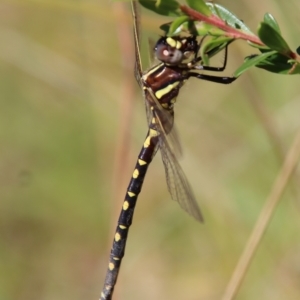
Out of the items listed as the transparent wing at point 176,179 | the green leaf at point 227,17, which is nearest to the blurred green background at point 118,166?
the transparent wing at point 176,179

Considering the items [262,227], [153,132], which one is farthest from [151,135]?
[262,227]

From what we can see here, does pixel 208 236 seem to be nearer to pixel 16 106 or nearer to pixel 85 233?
pixel 85 233

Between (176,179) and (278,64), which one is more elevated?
(278,64)

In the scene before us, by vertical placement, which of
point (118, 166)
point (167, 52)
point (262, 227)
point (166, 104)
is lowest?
point (118, 166)

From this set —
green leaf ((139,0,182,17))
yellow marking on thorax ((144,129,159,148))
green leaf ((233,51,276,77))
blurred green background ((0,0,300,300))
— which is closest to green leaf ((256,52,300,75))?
green leaf ((233,51,276,77))

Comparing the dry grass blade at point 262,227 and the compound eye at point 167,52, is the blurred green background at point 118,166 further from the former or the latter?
the compound eye at point 167,52

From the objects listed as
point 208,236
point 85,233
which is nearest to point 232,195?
point 208,236

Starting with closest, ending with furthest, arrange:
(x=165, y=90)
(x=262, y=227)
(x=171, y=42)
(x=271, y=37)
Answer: (x=271, y=37), (x=171, y=42), (x=165, y=90), (x=262, y=227)

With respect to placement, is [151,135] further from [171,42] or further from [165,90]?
[171,42]
